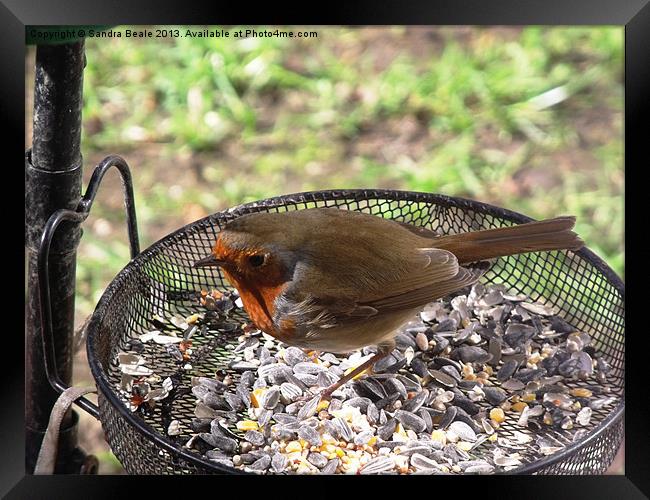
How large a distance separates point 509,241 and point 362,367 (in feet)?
1.88

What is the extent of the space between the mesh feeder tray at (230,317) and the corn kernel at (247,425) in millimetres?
136

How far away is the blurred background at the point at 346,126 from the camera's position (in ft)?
8.88

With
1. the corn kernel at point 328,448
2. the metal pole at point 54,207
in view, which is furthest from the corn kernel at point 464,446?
the metal pole at point 54,207

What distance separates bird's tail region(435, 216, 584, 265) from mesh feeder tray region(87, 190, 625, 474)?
160 millimetres

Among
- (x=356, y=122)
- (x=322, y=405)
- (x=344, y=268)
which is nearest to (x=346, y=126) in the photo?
(x=356, y=122)

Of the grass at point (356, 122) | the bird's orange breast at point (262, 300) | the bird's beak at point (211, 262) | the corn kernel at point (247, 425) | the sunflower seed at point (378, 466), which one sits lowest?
the sunflower seed at point (378, 466)

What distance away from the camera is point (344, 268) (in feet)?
8.38

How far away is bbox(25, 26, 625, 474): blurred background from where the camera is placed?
2707 mm

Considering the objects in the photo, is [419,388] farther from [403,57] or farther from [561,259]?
[403,57]

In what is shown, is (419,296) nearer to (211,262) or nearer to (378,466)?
(378,466)

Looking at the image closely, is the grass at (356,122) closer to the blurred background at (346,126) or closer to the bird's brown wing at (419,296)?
the blurred background at (346,126)

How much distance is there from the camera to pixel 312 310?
2500mm

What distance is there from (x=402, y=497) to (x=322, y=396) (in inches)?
14.0
